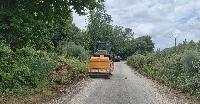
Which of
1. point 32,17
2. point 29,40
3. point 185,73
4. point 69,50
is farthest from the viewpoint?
point 69,50

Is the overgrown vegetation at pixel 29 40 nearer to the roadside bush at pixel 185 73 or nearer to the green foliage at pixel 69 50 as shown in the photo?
the roadside bush at pixel 185 73

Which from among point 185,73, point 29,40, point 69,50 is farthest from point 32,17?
point 69,50

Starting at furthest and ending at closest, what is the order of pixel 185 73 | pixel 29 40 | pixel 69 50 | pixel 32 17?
pixel 69 50 → pixel 185 73 → pixel 29 40 → pixel 32 17

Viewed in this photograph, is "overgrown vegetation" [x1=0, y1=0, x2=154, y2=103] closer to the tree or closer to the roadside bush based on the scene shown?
the tree

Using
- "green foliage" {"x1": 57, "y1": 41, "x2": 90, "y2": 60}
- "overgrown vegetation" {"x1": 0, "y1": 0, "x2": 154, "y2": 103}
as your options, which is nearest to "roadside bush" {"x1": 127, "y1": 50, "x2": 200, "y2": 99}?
"overgrown vegetation" {"x1": 0, "y1": 0, "x2": 154, "y2": 103}

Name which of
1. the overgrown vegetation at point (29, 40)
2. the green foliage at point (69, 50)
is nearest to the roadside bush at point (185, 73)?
the overgrown vegetation at point (29, 40)

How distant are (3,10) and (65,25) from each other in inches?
154

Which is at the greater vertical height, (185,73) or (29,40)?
(29,40)

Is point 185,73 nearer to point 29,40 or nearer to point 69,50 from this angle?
point 29,40

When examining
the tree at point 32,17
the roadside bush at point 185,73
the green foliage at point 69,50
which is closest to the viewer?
the tree at point 32,17

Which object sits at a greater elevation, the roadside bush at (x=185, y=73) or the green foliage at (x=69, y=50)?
the green foliage at (x=69, y=50)

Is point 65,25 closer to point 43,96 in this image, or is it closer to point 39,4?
point 39,4

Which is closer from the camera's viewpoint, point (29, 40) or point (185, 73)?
point (29, 40)

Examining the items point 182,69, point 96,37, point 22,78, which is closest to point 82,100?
point 22,78
